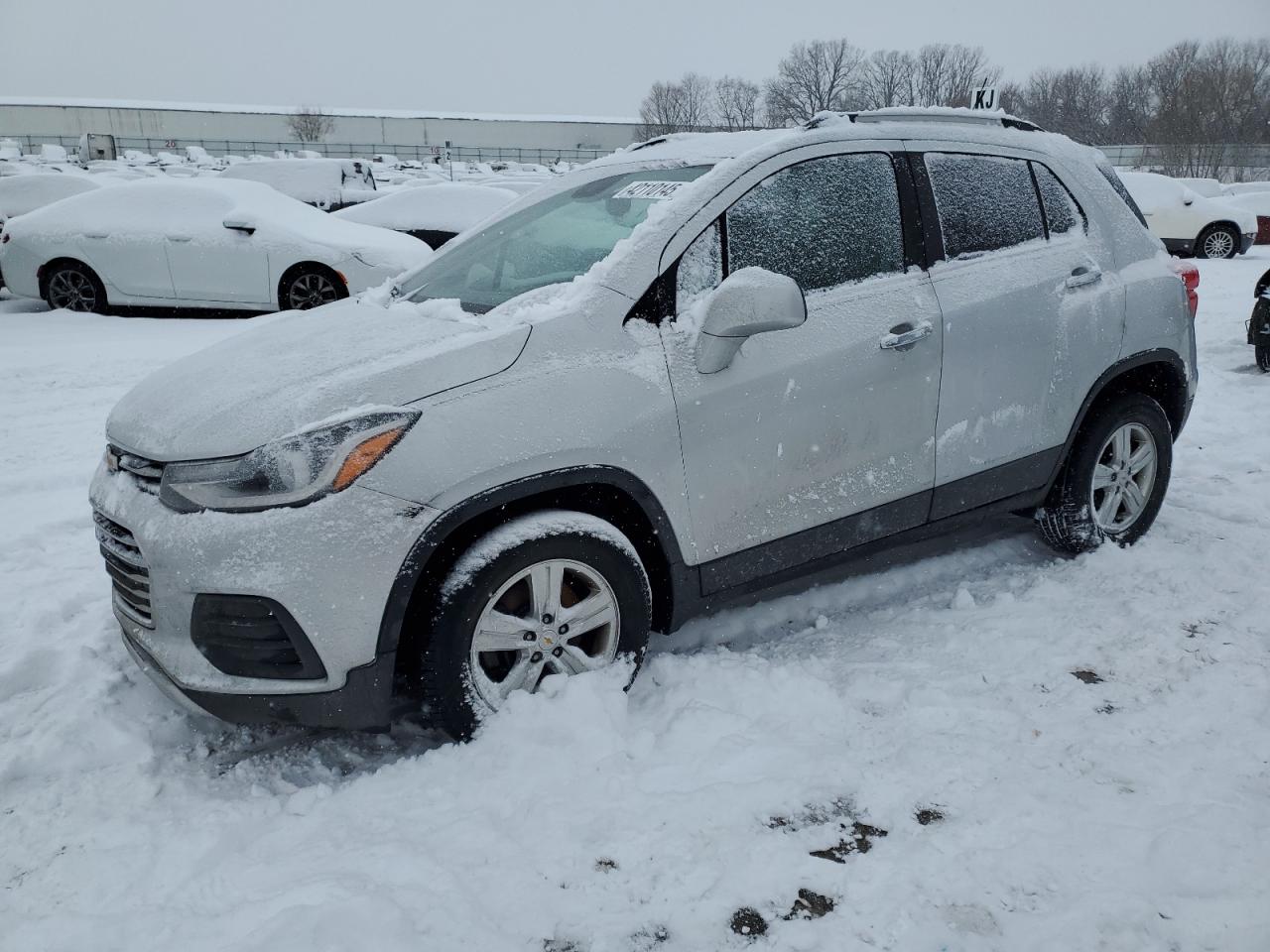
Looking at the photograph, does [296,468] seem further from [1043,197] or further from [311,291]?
[311,291]

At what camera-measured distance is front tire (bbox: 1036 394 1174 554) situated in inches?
154

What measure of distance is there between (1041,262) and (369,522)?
8.97 ft

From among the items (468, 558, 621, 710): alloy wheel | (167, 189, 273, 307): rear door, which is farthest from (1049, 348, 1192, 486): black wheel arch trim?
(167, 189, 273, 307): rear door

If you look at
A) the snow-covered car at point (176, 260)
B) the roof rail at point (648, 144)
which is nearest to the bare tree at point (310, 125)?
the snow-covered car at point (176, 260)

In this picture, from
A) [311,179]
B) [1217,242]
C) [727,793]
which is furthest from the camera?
[311,179]

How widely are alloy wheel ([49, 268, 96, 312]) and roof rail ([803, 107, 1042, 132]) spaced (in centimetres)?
877

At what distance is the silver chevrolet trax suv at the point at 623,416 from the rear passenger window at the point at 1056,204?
2 centimetres

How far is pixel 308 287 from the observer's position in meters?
9.74

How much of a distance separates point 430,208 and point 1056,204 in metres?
11.8

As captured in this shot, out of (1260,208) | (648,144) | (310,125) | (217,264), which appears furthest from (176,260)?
(310,125)

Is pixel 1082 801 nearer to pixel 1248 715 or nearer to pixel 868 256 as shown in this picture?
pixel 1248 715

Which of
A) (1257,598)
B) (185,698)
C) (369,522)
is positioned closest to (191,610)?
(185,698)

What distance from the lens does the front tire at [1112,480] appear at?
3.92 m

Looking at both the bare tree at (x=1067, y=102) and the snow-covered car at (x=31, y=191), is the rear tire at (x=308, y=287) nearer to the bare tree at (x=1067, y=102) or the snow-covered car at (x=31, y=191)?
the snow-covered car at (x=31, y=191)
